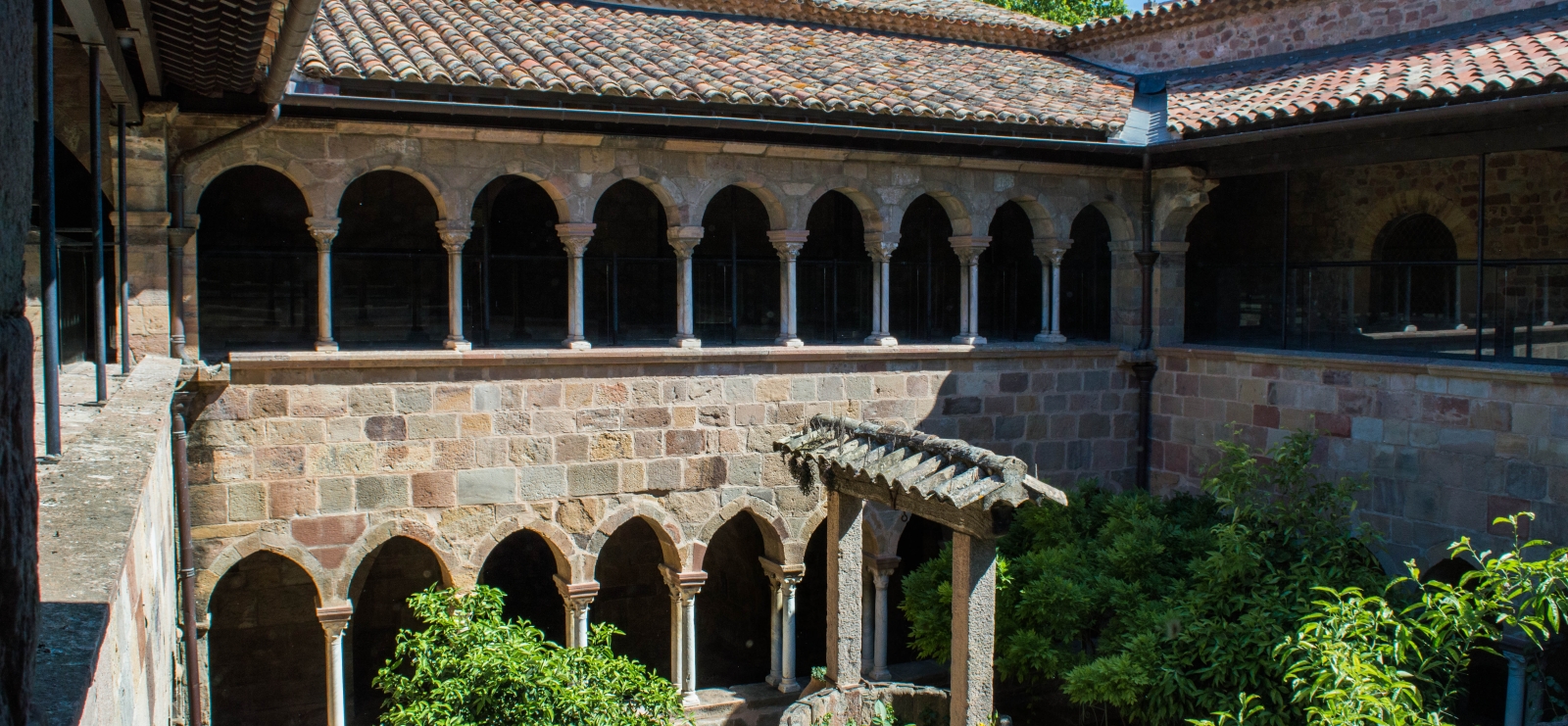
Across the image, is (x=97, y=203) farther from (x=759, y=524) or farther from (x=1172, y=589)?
(x=1172, y=589)

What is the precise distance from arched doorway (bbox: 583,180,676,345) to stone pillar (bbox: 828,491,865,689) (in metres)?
5.11

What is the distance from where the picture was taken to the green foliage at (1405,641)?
231 inches

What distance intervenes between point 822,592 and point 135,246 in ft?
25.0

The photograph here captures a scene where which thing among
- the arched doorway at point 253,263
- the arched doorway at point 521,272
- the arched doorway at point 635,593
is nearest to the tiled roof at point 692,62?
the arched doorway at point 521,272

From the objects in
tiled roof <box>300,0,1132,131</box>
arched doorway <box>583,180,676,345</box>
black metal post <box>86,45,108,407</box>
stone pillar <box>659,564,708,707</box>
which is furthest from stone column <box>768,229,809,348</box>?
black metal post <box>86,45,108,407</box>

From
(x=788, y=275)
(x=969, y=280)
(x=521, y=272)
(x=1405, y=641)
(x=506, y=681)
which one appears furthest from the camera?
(x=521, y=272)

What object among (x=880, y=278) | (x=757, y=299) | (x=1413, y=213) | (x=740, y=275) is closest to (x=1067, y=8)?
(x=1413, y=213)

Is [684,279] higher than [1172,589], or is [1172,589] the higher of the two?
[684,279]

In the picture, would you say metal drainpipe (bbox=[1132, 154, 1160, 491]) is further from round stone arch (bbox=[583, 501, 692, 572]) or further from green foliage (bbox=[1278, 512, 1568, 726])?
round stone arch (bbox=[583, 501, 692, 572])

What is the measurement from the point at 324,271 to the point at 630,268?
4738 millimetres

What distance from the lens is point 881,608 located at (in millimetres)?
10656

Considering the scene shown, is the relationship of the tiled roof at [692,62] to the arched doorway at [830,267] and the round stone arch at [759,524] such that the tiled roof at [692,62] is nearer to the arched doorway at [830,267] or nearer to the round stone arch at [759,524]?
the arched doorway at [830,267]

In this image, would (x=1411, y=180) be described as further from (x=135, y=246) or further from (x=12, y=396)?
(x=12, y=396)

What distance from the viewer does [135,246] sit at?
7625mm
